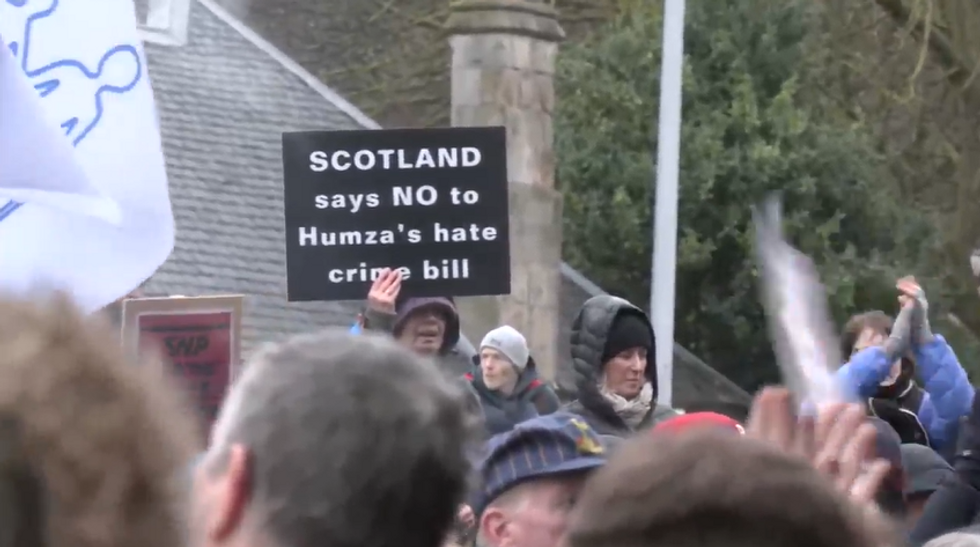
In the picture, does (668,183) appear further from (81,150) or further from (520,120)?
(81,150)

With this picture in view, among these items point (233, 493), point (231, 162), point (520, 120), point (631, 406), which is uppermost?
point (520, 120)

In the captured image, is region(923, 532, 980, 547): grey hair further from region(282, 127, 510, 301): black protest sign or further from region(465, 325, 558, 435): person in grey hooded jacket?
region(282, 127, 510, 301): black protest sign

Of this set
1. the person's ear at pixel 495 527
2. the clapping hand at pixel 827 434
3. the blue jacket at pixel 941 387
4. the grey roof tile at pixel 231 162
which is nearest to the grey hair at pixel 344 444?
the clapping hand at pixel 827 434

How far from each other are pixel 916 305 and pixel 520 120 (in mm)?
6640

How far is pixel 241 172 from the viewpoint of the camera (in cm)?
1531

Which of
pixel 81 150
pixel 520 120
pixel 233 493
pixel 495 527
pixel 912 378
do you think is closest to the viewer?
pixel 233 493

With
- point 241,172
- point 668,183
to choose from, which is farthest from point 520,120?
point 241,172

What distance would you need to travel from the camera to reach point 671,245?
9219 mm

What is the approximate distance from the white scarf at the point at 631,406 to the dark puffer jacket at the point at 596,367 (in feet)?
0.05

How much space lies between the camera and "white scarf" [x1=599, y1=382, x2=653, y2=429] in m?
4.36

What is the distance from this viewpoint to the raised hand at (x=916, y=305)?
504 centimetres

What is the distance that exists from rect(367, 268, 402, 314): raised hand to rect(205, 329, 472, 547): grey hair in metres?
3.65

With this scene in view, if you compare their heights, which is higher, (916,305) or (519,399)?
(916,305)

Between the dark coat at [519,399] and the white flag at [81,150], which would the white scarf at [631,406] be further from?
the white flag at [81,150]
